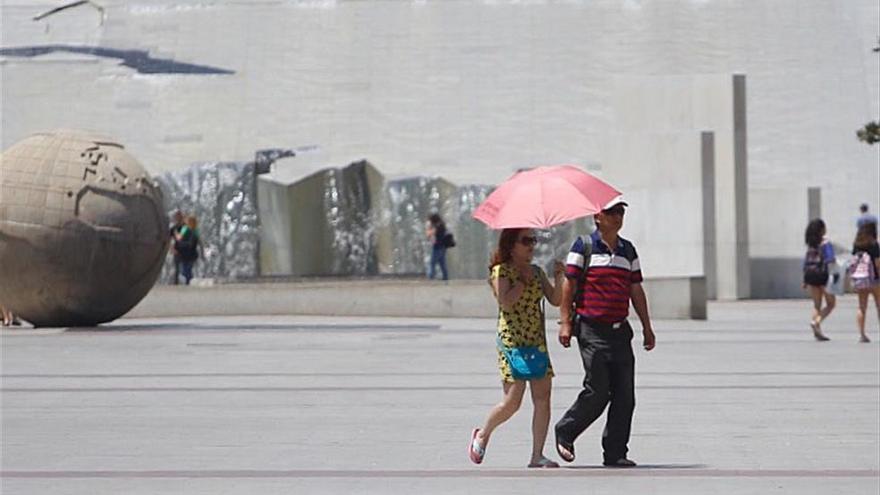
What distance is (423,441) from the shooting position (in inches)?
432

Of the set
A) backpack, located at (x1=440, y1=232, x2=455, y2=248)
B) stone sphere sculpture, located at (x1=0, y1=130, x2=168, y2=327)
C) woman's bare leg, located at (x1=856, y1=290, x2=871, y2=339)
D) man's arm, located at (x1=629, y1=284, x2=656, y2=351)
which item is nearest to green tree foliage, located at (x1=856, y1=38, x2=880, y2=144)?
woman's bare leg, located at (x1=856, y1=290, x2=871, y2=339)

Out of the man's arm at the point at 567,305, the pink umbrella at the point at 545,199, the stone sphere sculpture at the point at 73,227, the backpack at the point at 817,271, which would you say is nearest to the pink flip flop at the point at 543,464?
the man's arm at the point at 567,305

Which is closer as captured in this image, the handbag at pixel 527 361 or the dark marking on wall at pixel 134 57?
the handbag at pixel 527 361

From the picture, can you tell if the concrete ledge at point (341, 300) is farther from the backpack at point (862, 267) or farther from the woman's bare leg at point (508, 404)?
the woman's bare leg at point (508, 404)

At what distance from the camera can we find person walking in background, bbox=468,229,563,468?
Result: 381 inches

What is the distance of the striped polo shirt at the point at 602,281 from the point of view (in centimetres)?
973

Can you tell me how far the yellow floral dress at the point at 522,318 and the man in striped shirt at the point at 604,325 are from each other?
128 mm

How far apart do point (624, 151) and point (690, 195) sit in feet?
3.88

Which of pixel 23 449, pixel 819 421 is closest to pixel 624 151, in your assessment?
pixel 819 421

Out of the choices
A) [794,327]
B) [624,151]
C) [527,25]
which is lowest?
[794,327]

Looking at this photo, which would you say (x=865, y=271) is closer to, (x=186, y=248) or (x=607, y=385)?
(x=607, y=385)

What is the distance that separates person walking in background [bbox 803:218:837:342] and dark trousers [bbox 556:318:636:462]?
9.61 m

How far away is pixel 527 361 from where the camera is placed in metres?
9.71

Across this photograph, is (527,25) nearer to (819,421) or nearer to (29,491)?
(819,421)
